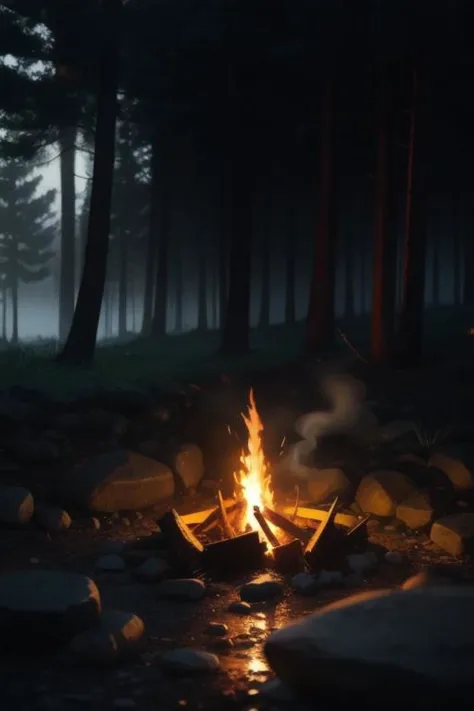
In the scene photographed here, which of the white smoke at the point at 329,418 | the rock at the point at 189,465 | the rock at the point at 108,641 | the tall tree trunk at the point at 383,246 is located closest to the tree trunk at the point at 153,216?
the tall tree trunk at the point at 383,246

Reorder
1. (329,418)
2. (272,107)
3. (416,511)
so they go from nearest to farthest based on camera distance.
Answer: (416,511), (329,418), (272,107)

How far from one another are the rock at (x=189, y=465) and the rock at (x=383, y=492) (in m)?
1.84

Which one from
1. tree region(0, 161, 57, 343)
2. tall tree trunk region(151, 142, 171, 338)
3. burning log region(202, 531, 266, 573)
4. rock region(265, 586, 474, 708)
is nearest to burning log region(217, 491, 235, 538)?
burning log region(202, 531, 266, 573)

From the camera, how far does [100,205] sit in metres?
16.4

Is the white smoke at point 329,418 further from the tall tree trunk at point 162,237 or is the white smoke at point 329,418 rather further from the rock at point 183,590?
the tall tree trunk at point 162,237

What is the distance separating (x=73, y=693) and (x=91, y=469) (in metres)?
4.24

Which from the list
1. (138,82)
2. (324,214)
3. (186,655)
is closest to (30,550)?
(186,655)

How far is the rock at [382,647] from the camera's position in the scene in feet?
13.1

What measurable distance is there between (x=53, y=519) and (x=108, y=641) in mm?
3192

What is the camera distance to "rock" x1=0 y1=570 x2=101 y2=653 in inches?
194

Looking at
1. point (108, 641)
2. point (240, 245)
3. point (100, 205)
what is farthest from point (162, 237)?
point (108, 641)

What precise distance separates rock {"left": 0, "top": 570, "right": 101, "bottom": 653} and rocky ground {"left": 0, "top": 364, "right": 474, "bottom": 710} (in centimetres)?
1

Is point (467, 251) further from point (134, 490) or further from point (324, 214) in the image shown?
point (134, 490)

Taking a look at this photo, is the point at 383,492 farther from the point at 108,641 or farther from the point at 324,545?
the point at 108,641
